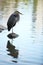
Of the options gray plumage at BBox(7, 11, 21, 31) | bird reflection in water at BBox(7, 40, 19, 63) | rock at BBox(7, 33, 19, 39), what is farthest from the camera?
gray plumage at BBox(7, 11, 21, 31)

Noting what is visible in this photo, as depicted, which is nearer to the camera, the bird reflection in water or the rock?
the bird reflection in water

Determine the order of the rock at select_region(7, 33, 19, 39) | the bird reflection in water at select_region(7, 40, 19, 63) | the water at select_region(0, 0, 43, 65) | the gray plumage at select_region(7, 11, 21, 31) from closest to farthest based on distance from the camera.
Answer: the water at select_region(0, 0, 43, 65) → the bird reflection in water at select_region(7, 40, 19, 63) → the rock at select_region(7, 33, 19, 39) → the gray plumage at select_region(7, 11, 21, 31)

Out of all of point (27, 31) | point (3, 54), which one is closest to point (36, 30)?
point (27, 31)

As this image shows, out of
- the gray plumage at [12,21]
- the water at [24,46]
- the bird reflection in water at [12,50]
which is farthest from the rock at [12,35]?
the bird reflection in water at [12,50]

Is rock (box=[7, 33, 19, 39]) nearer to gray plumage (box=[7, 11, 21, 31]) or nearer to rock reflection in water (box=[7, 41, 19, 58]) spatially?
gray plumage (box=[7, 11, 21, 31])

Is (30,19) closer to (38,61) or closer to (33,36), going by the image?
(33,36)

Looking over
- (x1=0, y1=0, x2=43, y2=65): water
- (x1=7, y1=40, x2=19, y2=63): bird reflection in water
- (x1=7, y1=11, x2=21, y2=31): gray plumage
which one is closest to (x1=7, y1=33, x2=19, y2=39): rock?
(x1=0, y1=0, x2=43, y2=65): water

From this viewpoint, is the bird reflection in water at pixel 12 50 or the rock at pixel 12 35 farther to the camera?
the rock at pixel 12 35

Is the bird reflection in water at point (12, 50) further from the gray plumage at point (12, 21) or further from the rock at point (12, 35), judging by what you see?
the gray plumage at point (12, 21)

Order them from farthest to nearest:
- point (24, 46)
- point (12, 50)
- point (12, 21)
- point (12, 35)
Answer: point (12, 21) < point (12, 35) < point (24, 46) < point (12, 50)

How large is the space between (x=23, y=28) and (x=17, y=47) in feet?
7.68

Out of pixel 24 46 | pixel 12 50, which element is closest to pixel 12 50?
pixel 12 50

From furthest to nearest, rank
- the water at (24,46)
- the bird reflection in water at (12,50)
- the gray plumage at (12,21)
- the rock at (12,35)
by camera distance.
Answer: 1. the gray plumage at (12,21)
2. the rock at (12,35)
3. the bird reflection in water at (12,50)
4. the water at (24,46)

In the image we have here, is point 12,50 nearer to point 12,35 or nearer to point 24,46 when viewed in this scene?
point 24,46
